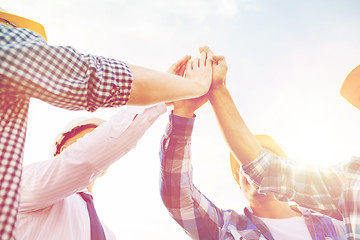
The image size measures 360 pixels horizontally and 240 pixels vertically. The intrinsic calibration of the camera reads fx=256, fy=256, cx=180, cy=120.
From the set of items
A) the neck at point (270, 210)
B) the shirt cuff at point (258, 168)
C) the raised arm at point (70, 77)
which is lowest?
the neck at point (270, 210)

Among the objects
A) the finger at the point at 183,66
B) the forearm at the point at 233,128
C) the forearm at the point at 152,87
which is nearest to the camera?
the forearm at the point at 152,87

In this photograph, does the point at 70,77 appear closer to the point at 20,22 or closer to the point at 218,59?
the point at 20,22

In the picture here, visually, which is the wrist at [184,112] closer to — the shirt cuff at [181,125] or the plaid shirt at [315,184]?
the shirt cuff at [181,125]

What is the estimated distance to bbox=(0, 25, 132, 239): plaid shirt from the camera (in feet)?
3.27

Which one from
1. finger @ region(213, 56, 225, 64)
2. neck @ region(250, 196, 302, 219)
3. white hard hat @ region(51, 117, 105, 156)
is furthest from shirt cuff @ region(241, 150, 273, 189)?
white hard hat @ region(51, 117, 105, 156)

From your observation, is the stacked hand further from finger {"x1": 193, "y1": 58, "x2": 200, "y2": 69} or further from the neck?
the neck

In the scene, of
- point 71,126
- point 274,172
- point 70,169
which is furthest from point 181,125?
point 71,126

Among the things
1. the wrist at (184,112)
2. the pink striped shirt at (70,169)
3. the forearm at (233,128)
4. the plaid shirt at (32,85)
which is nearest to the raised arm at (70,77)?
the plaid shirt at (32,85)

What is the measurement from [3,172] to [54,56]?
527 millimetres

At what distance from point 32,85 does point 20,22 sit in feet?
1.96

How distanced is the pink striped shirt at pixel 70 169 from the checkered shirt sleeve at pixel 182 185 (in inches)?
27.6

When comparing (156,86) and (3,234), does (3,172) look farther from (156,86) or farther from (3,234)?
(156,86)

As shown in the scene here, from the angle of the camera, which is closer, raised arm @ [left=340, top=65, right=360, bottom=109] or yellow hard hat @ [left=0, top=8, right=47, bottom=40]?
yellow hard hat @ [left=0, top=8, right=47, bottom=40]

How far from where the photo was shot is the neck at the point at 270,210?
3477 mm
